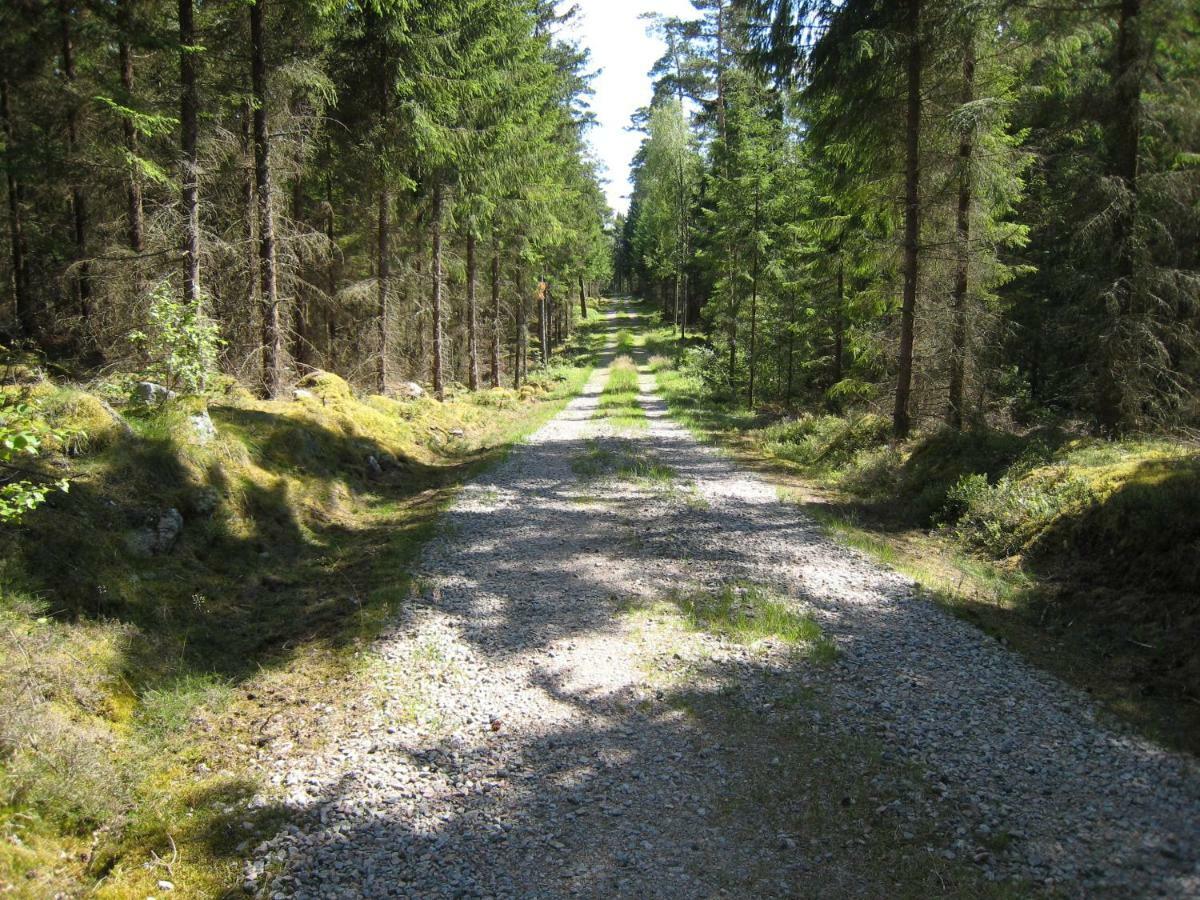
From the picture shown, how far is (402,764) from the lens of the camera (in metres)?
Result: 4.58

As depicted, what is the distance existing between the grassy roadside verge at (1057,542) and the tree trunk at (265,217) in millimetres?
9765

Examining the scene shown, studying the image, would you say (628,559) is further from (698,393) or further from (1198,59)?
(698,393)

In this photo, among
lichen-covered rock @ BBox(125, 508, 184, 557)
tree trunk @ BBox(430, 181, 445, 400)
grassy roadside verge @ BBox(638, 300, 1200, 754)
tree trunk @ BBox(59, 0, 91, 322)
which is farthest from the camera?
tree trunk @ BBox(430, 181, 445, 400)

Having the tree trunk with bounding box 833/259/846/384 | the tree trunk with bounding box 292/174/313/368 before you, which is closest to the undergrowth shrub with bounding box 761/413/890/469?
the tree trunk with bounding box 833/259/846/384

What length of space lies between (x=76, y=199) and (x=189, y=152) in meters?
9.86

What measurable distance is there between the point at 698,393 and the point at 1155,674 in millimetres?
24605

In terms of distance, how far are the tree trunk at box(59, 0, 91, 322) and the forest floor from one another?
1102cm

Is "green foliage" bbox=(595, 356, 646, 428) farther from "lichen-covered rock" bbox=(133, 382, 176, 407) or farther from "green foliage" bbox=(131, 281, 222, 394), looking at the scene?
"lichen-covered rock" bbox=(133, 382, 176, 407)

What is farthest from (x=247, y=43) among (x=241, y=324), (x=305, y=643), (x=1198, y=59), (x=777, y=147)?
(x=777, y=147)

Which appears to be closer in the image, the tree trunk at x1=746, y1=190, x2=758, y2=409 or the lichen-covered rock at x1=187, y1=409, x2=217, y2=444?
the lichen-covered rock at x1=187, y1=409, x2=217, y2=444

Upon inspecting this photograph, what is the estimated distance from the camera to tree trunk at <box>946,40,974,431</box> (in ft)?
42.5

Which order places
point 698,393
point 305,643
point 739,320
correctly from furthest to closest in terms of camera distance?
point 698,393, point 739,320, point 305,643

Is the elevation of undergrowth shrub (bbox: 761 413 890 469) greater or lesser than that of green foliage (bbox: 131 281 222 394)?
lesser

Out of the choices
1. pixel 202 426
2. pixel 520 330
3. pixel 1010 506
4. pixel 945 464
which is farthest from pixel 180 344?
pixel 520 330
